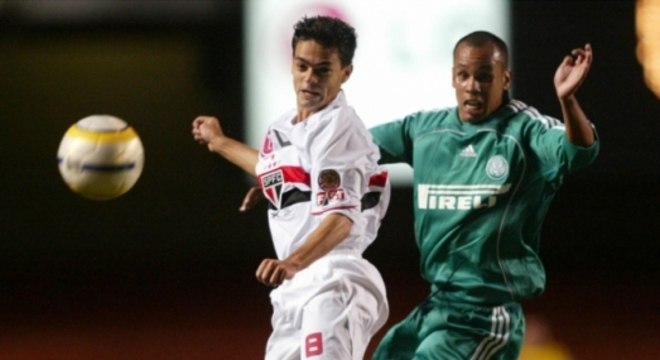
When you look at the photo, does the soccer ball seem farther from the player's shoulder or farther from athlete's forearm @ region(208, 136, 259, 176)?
the player's shoulder

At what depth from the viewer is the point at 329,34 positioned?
5.27 metres

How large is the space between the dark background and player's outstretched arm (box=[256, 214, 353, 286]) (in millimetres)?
6676

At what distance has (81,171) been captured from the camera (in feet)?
18.9

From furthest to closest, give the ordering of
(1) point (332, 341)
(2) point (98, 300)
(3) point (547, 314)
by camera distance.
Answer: (2) point (98, 300) < (3) point (547, 314) < (1) point (332, 341)

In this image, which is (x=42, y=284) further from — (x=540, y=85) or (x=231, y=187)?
(x=540, y=85)

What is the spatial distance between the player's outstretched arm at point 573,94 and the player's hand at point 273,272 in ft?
3.75

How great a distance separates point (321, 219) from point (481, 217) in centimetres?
65

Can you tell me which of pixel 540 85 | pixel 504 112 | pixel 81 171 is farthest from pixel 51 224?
pixel 504 112

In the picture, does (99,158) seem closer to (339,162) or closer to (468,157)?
(339,162)

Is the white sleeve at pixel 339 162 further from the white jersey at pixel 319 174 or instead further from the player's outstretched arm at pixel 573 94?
the player's outstretched arm at pixel 573 94

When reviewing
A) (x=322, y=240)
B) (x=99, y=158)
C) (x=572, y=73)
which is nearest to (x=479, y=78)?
(x=572, y=73)

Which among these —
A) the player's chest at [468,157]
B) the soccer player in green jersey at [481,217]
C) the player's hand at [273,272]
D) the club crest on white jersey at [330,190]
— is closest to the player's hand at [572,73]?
the soccer player in green jersey at [481,217]

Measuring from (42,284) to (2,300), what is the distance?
0.78 meters

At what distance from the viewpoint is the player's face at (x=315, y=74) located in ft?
17.2
